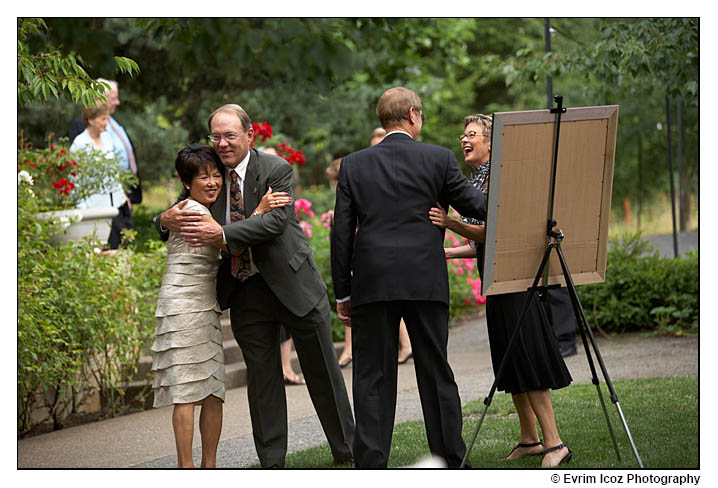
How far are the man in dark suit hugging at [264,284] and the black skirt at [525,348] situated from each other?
102 cm

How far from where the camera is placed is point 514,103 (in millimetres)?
29391

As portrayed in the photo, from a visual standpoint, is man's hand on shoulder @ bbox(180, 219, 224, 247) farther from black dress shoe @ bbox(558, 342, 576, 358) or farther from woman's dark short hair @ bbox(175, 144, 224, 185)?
black dress shoe @ bbox(558, 342, 576, 358)

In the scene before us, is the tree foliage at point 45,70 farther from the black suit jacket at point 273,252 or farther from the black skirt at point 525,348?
the black skirt at point 525,348

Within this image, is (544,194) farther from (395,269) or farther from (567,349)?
(567,349)

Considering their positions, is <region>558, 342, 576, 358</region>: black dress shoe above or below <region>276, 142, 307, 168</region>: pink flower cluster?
below

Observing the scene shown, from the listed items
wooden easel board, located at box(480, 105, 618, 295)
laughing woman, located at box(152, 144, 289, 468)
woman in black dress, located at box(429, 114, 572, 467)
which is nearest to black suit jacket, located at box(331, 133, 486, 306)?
woman in black dress, located at box(429, 114, 572, 467)

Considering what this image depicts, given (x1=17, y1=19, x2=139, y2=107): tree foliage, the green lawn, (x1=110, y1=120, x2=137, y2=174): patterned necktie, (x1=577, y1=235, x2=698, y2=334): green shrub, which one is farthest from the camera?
(x1=577, y1=235, x2=698, y2=334): green shrub

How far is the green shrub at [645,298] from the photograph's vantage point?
9.77 meters

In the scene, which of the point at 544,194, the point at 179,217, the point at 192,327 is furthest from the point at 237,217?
the point at 544,194

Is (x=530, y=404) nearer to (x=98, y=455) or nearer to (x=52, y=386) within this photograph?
(x=98, y=455)

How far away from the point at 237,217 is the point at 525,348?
1802 millimetres

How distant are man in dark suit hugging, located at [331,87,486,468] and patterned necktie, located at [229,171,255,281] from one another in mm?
548

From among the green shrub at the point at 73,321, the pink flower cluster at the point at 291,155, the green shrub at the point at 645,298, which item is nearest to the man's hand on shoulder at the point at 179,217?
the green shrub at the point at 73,321

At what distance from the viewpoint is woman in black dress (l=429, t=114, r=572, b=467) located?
5.07 meters
